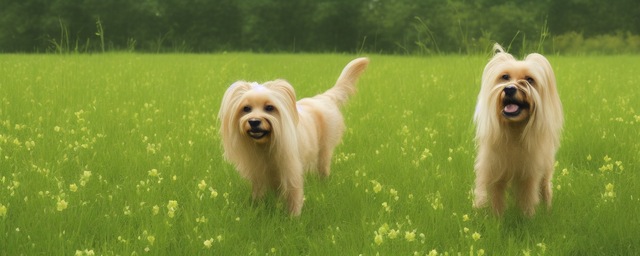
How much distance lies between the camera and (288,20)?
3181 centimetres

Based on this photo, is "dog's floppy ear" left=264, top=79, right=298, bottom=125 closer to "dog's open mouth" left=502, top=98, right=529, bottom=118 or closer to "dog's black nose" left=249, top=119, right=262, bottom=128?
"dog's black nose" left=249, top=119, right=262, bottom=128

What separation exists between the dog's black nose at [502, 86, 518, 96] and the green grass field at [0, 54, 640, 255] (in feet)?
3.62

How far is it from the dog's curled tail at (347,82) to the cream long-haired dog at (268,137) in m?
1.27

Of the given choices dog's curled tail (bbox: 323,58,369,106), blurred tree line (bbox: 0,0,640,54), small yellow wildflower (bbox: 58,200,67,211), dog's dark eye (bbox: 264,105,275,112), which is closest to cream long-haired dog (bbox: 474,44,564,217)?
dog's dark eye (bbox: 264,105,275,112)

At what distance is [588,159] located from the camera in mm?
6441

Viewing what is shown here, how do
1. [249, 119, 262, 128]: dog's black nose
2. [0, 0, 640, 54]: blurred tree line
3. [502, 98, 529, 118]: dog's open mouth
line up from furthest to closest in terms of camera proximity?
[0, 0, 640, 54]: blurred tree line < [249, 119, 262, 128]: dog's black nose < [502, 98, 529, 118]: dog's open mouth

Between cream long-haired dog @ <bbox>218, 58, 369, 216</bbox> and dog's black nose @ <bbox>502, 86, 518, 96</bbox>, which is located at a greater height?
dog's black nose @ <bbox>502, 86, 518, 96</bbox>

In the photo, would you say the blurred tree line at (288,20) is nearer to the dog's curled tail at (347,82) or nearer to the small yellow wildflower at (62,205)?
the dog's curled tail at (347,82)

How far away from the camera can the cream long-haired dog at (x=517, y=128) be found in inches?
170

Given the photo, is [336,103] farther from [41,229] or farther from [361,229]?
[41,229]

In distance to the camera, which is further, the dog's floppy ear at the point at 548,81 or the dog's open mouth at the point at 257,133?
the dog's open mouth at the point at 257,133

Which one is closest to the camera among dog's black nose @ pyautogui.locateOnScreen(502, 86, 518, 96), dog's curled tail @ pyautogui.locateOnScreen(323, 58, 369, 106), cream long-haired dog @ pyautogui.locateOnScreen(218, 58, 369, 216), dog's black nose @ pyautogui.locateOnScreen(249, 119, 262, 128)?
dog's black nose @ pyautogui.locateOnScreen(502, 86, 518, 96)

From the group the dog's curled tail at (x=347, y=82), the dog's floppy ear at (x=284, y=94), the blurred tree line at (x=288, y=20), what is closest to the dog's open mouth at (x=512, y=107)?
Result: the dog's floppy ear at (x=284, y=94)

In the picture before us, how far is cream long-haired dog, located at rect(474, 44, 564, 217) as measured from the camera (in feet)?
14.2
